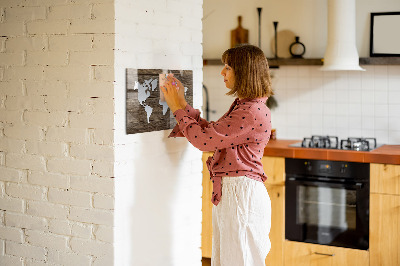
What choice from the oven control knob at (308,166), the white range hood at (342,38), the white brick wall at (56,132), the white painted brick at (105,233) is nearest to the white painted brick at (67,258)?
the white brick wall at (56,132)

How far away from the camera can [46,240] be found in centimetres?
277

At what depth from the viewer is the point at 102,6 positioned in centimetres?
253

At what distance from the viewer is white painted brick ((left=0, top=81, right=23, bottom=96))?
9.15ft

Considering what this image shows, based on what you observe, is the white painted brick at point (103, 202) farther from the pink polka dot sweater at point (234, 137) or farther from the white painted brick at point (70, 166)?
the pink polka dot sweater at point (234, 137)

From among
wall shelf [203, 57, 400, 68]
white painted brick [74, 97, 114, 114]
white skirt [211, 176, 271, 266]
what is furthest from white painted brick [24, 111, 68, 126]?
wall shelf [203, 57, 400, 68]

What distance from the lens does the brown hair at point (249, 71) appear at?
2656 mm

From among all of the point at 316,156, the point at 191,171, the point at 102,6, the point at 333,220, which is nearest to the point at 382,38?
the point at 316,156

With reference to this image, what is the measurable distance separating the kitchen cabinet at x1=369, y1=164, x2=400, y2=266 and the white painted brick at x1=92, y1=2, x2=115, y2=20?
2.23 metres

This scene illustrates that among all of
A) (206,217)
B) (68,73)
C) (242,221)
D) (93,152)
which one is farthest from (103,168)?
(206,217)

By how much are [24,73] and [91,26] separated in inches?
17.8

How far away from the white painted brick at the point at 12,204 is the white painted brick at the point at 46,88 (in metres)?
0.53

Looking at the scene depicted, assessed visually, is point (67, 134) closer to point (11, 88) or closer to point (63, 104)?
point (63, 104)

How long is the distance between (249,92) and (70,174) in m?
0.90

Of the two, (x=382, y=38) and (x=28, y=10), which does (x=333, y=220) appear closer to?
(x=382, y=38)
